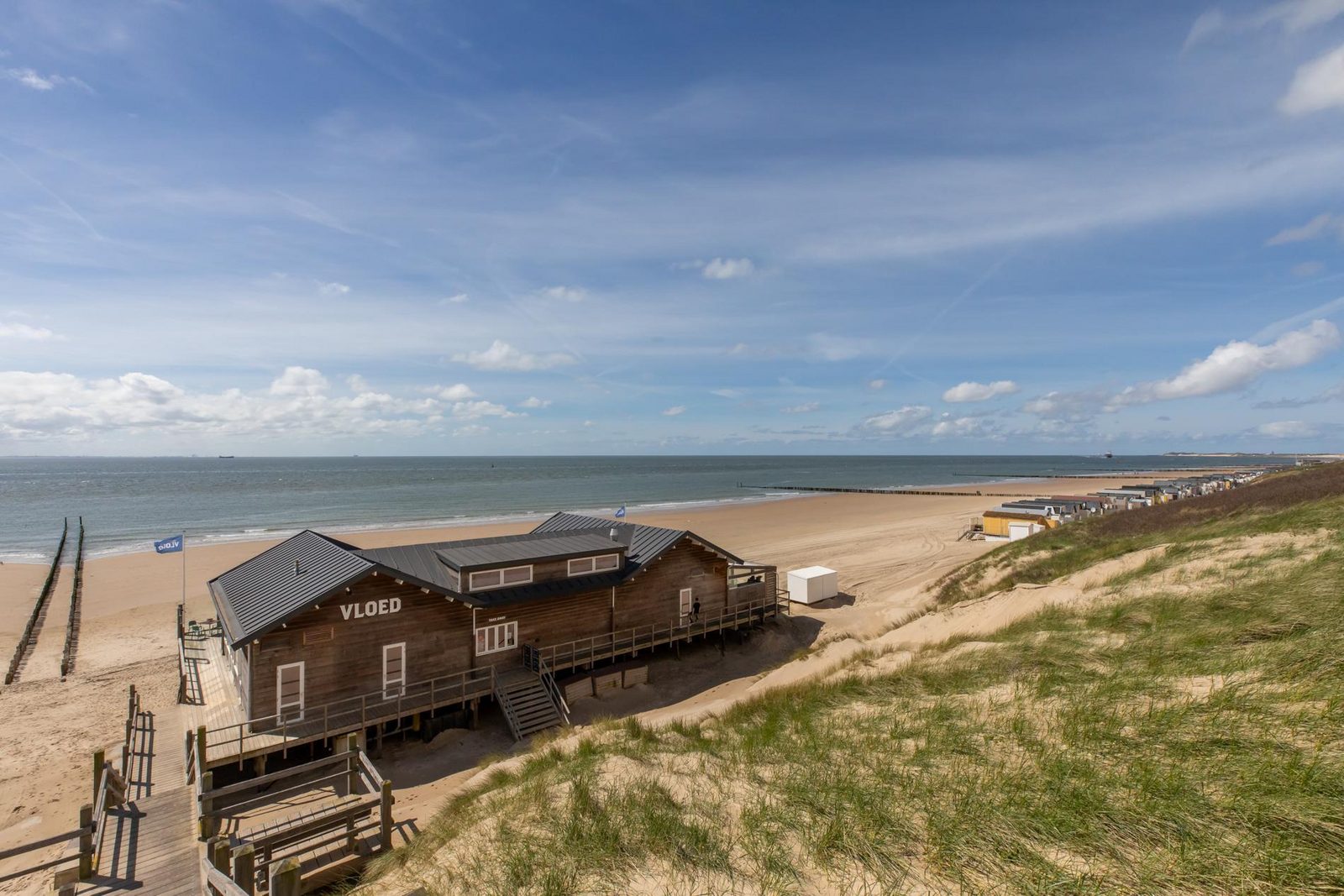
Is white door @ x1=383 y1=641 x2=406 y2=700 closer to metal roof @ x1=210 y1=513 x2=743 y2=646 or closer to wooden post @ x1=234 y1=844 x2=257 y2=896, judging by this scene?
metal roof @ x1=210 y1=513 x2=743 y2=646

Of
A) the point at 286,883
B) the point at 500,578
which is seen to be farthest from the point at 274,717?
the point at 286,883

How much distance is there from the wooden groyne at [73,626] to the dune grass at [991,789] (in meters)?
23.6

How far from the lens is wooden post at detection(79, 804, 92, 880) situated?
35.3 ft

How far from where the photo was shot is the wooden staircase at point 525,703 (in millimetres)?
19125

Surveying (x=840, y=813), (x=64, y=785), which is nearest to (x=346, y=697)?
(x=64, y=785)

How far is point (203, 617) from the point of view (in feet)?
100

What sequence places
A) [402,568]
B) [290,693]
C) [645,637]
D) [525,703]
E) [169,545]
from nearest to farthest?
[290,693], [525,703], [402,568], [645,637], [169,545]

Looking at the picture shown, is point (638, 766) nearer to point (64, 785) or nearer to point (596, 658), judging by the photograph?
point (596, 658)

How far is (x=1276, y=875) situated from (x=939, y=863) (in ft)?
9.14

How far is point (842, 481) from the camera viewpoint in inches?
5600

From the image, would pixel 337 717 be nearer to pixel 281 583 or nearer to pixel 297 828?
pixel 281 583

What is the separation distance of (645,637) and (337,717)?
441 inches

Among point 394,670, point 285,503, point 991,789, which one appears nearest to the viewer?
point 991,789

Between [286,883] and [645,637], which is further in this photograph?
[645,637]
